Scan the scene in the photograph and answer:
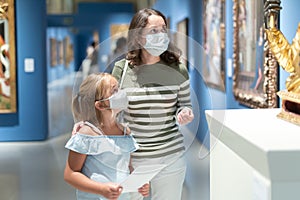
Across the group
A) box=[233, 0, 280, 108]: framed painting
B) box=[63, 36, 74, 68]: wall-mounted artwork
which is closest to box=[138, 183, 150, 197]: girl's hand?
box=[233, 0, 280, 108]: framed painting

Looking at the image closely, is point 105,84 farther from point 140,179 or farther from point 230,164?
point 230,164

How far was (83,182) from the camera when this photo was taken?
5.66 ft

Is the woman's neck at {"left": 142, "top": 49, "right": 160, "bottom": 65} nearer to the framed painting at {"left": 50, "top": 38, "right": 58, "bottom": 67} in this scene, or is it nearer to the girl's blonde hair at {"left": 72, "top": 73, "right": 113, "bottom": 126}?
the girl's blonde hair at {"left": 72, "top": 73, "right": 113, "bottom": 126}

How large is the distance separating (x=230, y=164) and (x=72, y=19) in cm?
1930

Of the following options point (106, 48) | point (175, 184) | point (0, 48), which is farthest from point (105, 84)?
point (0, 48)

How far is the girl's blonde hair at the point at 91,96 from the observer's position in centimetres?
170

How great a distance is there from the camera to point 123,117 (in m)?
1.76

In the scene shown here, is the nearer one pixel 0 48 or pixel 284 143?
pixel 284 143

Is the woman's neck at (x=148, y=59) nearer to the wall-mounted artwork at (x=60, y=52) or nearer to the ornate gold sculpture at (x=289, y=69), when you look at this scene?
the ornate gold sculpture at (x=289, y=69)

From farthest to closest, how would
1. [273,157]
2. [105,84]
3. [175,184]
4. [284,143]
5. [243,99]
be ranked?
[243,99]
[175,184]
[105,84]
[284,143]
[273,157]

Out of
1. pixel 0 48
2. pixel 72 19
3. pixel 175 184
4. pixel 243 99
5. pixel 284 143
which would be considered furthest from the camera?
pixel 72 19

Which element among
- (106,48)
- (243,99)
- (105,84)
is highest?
(106,48)

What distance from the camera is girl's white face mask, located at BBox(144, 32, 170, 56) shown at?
1764 millimetres

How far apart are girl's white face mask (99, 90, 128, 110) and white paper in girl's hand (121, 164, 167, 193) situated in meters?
0.22
